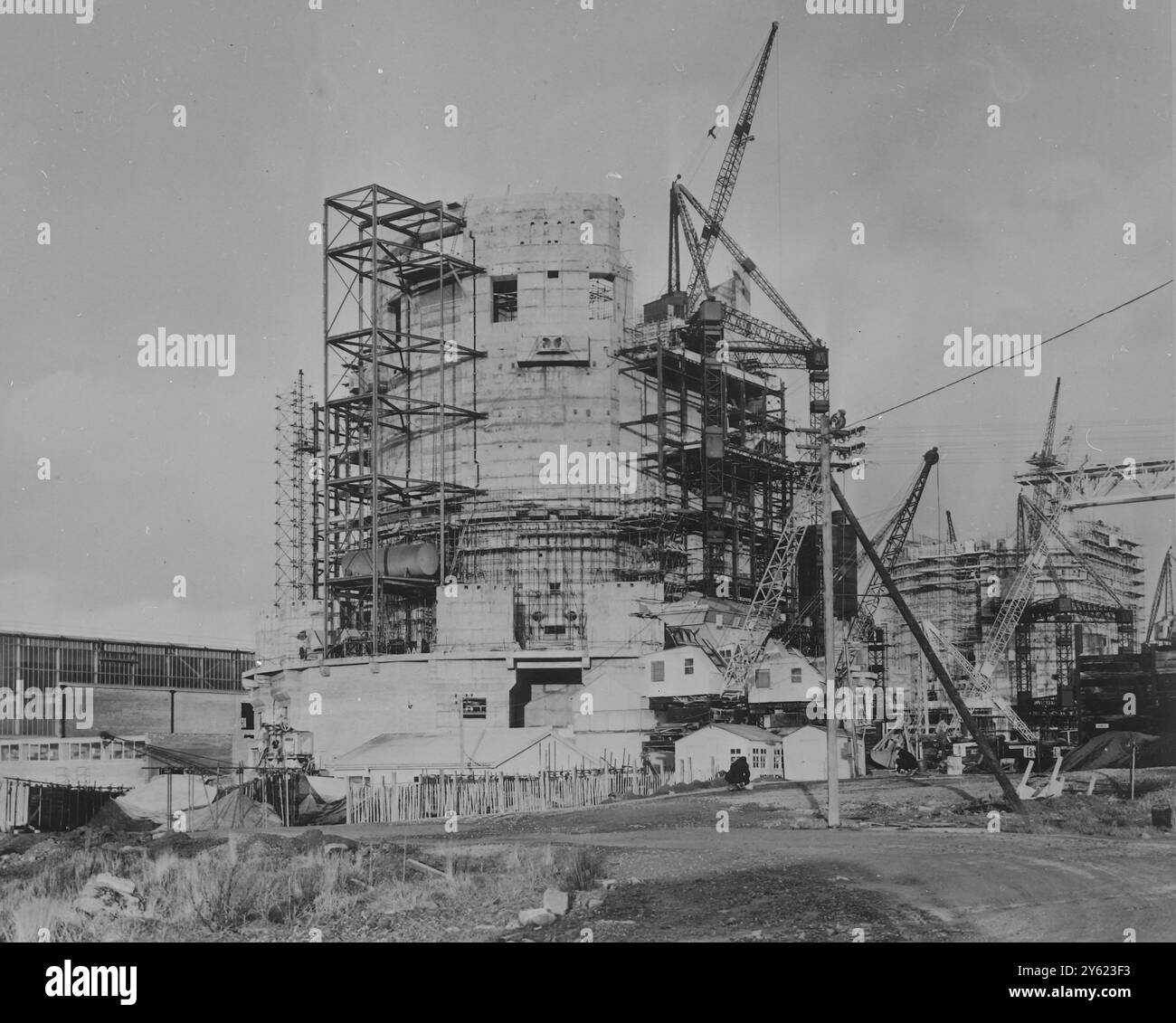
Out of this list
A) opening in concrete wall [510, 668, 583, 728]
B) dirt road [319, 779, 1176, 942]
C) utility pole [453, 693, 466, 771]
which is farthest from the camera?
opening in concrete wall [510, 668, 583, 728]

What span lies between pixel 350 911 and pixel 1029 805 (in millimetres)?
23144

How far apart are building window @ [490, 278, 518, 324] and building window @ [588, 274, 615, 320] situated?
4.73 meters

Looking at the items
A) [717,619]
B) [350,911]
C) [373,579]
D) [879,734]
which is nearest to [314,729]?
[373,579]

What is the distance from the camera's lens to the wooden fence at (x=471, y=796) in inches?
1922

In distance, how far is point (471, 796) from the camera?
50.4 meters

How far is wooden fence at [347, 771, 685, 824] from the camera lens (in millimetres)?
48812

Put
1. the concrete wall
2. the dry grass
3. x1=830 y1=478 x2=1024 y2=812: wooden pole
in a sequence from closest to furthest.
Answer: the dry grass → x1=830 y1=478 x2=1024 y2=812: wooden pole → the concrete wall

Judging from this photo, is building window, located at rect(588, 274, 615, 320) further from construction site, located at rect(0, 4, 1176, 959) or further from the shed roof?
the shed roof

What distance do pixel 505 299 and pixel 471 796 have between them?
4562 centimetres

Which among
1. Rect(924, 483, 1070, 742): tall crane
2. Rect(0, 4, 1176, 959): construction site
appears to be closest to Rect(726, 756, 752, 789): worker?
Rect(0, 4, 1176, 959): construction site

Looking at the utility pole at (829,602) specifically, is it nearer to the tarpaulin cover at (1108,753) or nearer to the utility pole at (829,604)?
the utility pole at (829,604)

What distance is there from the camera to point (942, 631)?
132750 millimetres

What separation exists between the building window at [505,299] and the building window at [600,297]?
4.73m

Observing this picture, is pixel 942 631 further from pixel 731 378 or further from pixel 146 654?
pixel 146 654
